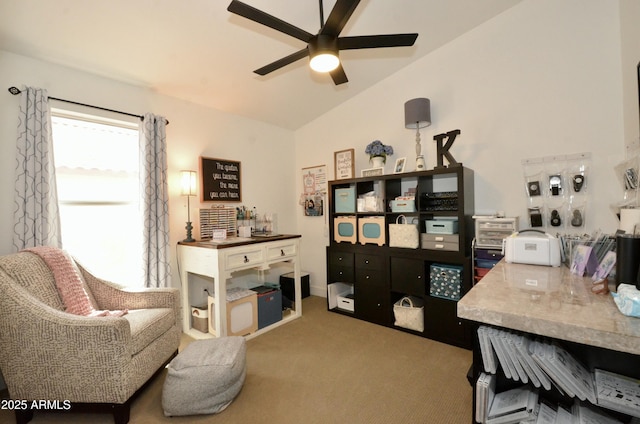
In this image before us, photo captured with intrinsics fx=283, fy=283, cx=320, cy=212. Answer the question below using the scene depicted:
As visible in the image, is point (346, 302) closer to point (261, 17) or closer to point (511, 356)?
point (511, 356)

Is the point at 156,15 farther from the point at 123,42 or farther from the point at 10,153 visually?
the point at 10,153

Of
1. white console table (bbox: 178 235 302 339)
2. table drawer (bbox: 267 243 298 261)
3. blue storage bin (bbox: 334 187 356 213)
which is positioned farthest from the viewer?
blue storage bin (bbox: 334 187 356 213)

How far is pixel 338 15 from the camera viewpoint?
1.42 meters

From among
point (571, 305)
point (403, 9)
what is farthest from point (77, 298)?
point (403, 9)

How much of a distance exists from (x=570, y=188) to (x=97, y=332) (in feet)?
10.9

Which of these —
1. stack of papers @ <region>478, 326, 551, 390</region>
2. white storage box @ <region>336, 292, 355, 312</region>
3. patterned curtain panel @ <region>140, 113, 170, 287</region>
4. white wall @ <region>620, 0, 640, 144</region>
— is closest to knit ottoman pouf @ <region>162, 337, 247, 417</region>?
patterned curtain panel @ <region>140, 113, 170, 287</region>

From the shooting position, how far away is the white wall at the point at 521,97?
210 cm

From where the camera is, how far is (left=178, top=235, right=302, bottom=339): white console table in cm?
235

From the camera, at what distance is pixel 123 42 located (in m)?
2.02

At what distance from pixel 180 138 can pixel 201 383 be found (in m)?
2.20

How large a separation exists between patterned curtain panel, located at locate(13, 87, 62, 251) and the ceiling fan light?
1912 millimetres

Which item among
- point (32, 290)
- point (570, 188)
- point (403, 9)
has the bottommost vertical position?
point (32, 290)

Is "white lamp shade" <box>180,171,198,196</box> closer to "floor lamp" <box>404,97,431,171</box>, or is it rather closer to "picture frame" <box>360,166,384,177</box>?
"picture frame" <box>360,166,384,177</box>

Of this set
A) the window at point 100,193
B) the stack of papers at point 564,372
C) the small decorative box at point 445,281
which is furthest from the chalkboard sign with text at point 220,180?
the stack of papers at point 564,372
